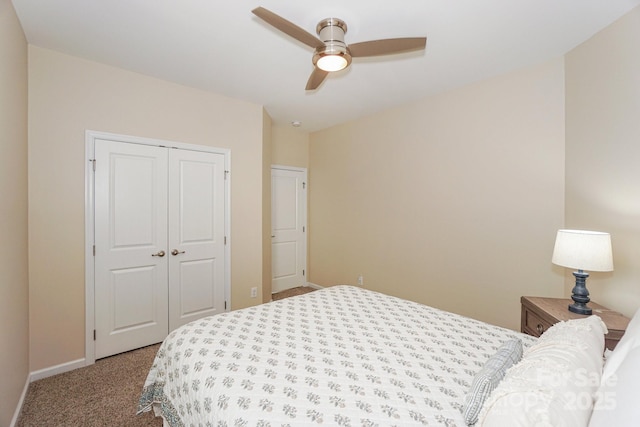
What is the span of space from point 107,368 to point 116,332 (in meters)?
0.31

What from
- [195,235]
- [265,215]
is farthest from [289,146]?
[195,235]

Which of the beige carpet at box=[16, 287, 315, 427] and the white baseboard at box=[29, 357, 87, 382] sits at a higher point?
the white baseboard at box=[29, 357, 87, 382]

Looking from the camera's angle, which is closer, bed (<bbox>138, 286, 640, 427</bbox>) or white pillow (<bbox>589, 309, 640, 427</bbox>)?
white pillow (<bbox>589, 309, 640, 427</bbox>)

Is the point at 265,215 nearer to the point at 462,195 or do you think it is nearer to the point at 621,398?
the point at 462,195

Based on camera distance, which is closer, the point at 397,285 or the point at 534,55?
the point at 534,55

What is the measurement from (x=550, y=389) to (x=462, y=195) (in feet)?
8.18

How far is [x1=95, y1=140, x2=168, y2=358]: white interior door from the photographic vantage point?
8.26 feet

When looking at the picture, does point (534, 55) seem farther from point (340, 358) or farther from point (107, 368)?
point (107, 368)

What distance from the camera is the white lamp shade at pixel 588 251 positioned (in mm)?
1668

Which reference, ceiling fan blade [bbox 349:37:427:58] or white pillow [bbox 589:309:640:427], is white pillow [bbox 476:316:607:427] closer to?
white pillow [bbox 589:309:640:427]

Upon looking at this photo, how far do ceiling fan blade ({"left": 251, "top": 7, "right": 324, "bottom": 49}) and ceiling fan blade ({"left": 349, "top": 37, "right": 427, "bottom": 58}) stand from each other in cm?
27

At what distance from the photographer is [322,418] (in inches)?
37.5

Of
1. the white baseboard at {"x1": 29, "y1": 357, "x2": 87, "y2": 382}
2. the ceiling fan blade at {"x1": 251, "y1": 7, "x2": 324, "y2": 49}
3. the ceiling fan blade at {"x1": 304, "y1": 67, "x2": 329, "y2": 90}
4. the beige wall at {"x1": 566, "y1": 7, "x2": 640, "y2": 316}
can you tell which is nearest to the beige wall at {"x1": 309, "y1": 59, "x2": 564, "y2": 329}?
the beige wall at {"x1": 566, "y1": 7, "x2": 640, "y2": 316}

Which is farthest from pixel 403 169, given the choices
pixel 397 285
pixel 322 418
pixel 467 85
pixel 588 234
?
pixel 322 418
